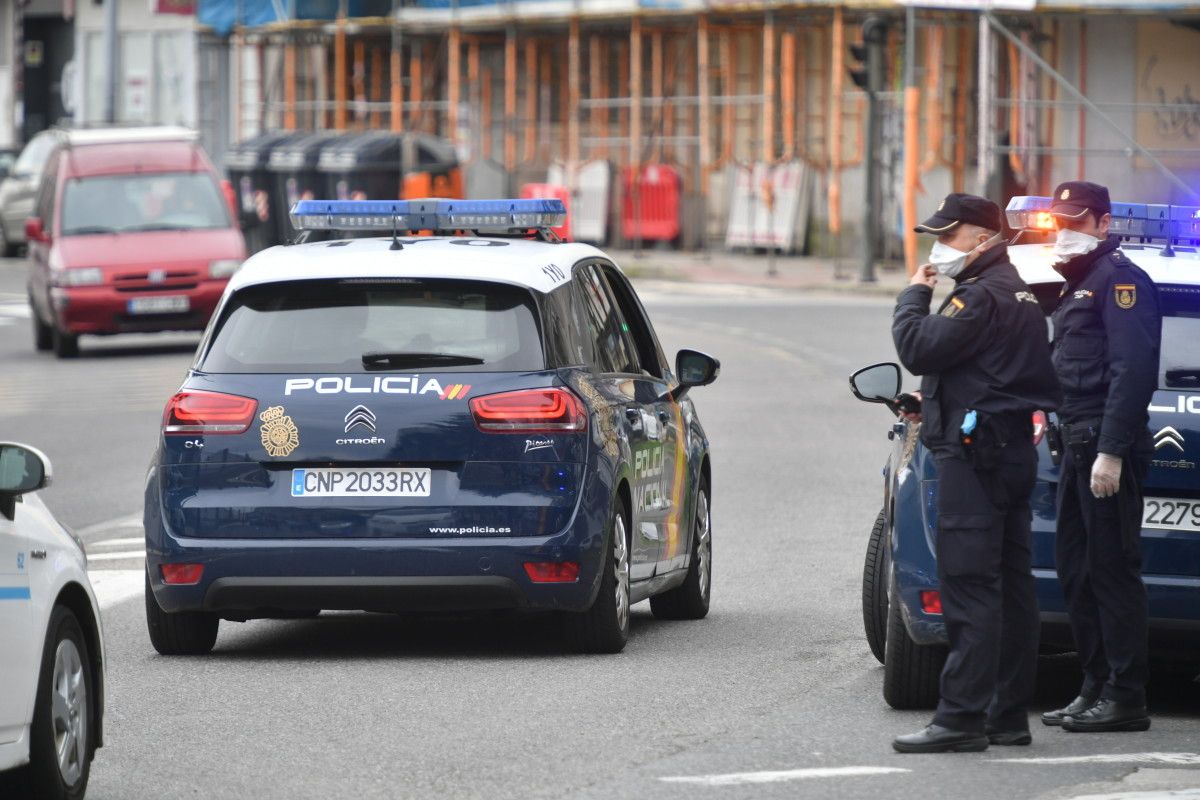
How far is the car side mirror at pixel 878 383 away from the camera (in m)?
7.41

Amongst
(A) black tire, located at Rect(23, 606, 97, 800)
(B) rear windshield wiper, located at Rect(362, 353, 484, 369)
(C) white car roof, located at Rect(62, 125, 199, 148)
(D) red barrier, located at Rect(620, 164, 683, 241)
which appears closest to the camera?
(A) black tire, located at Rect(23, 606, 97, 800)

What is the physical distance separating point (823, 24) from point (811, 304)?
9.41 metres

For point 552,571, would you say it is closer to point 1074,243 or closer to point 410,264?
point 410,264

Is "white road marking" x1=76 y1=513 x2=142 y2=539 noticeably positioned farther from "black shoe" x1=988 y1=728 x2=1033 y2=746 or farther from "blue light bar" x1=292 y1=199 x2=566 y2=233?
"black shoe" x1=988 y1=728 x2=1033 y2=746

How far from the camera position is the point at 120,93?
5441 cm

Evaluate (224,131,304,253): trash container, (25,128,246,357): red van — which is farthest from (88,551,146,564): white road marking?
(224,131,304,253): trash container

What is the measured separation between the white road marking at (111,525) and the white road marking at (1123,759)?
7.03 meters

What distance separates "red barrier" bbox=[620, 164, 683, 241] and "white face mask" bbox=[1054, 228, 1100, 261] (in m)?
32.9

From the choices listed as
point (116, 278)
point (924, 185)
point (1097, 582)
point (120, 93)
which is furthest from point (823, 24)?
point (1097, 582)

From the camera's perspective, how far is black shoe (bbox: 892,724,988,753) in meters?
6.84

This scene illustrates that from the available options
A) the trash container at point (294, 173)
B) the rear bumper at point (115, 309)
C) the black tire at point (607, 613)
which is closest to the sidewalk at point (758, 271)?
the trash container at point (294, 173)

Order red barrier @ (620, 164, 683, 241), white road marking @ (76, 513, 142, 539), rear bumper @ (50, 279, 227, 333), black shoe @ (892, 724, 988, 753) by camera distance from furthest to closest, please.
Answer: red barrier @ (620, 164, 683, 241) < rear bumper @ (50, 279, 227, 333) < white road marking @ (76, 513, 142, 539) < black shoe @ (892, 724, 988, 753)

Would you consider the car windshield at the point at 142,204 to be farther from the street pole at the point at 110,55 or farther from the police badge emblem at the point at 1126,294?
the police badge emblem at the point at 1126,294

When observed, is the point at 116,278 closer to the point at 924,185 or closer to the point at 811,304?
the point at 811,304
